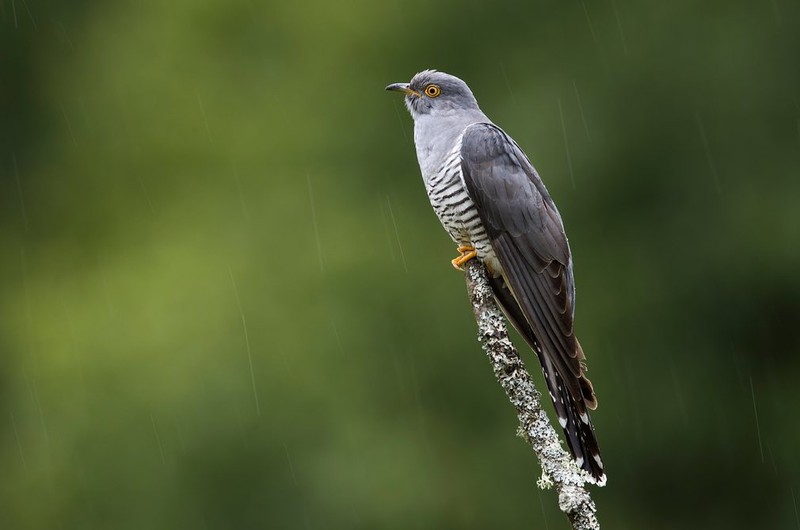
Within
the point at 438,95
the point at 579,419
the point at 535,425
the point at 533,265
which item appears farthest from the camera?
→ the point at 438,95

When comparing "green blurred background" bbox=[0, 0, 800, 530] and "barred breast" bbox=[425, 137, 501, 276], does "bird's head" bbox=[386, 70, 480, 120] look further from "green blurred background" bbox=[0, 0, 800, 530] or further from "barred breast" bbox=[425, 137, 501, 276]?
"green blurred background" bbox=[0, 0, 800, 530]

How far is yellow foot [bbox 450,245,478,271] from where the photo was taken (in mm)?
4196

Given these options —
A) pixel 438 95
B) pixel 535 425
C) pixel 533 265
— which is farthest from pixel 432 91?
pixel 535 425

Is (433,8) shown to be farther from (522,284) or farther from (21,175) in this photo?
(522,284)

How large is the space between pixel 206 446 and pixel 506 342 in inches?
206

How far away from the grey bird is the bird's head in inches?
3.4

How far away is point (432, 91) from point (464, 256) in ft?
3.59

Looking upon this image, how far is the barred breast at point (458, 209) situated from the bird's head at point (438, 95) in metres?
0.54

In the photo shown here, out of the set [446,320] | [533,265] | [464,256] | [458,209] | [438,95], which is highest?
[438,95]

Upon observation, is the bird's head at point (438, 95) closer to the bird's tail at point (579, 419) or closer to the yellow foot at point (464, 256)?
the yellow foot at point (464, 256)

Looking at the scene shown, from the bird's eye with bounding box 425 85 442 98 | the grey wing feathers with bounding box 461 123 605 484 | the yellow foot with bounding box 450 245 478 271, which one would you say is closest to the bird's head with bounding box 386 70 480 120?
the bird's eye with bounding box 425 85 442 98

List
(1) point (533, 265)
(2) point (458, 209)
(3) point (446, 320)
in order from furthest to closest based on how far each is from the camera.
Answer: (3) point (446, 320) < (2) point (458, 209) < (1) point (533, 265)

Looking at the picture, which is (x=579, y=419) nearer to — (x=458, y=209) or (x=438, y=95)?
(x=458, y=209)

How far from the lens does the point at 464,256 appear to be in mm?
4227
